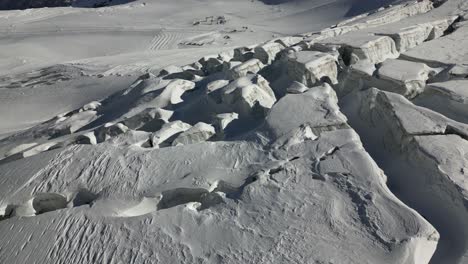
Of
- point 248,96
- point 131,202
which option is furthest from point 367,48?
point 131,202

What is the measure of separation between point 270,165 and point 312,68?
1422 millimetres

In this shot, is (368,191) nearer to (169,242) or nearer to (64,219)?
(169,242)

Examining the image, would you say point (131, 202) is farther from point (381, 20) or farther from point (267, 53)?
point (381, 20)

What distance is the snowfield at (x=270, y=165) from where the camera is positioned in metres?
2.17

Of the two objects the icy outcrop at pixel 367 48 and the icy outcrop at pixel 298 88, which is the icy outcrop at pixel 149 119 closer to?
the icy outcrop at pixel 298 88

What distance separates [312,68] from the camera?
12.4 feet

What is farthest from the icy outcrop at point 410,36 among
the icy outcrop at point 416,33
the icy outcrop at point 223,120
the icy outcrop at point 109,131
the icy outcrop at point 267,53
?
the icy outcrop at point 109,131

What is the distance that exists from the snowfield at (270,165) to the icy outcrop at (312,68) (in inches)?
0.5

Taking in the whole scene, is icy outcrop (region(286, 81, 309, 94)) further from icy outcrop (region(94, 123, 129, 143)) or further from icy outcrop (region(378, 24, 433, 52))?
icy outcrop (region(378, 24, 433, 52))

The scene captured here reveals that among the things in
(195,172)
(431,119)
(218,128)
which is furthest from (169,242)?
(431,119)

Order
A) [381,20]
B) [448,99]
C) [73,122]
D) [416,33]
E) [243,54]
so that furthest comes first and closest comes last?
[381,20]
[243,54]
[416,33]
[73,122]
[448,99]

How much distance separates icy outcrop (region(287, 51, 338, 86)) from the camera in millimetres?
3795

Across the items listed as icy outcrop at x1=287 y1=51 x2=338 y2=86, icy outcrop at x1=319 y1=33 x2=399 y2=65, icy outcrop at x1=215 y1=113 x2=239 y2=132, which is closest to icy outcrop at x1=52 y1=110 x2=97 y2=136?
icy outcrop at x1=215 y1=113 x2=239 y2=132

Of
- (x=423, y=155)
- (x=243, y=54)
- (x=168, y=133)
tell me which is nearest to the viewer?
(x=423, y=155)
